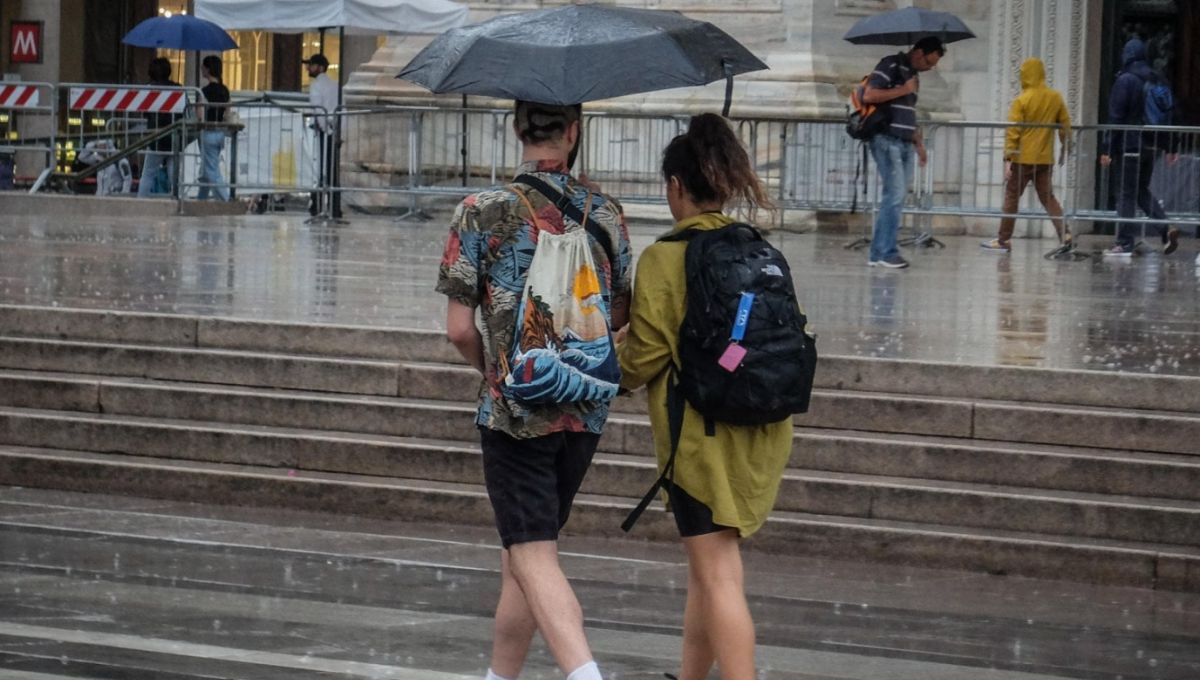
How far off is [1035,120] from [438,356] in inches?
411

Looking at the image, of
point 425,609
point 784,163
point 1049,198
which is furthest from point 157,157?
point 425,609

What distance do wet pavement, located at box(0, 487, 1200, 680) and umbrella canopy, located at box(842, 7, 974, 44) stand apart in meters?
10.9

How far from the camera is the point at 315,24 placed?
22172 mm

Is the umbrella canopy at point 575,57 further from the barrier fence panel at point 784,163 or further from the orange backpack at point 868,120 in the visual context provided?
the barrier fence panel at point 784,163

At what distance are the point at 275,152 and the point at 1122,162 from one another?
376 inches

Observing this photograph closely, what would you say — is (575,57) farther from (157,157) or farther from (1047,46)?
(157,157)

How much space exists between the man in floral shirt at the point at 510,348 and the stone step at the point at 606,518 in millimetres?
3267

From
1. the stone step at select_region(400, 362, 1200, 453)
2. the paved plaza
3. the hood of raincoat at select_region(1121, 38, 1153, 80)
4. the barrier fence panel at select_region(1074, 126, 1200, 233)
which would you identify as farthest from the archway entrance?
the stone step at select_region(400, 362, 1200, 453)

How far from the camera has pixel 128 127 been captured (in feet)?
78.5

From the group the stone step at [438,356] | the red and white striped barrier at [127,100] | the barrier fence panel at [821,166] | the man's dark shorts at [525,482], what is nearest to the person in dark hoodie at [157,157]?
the red and white striped barrier at [127,100]

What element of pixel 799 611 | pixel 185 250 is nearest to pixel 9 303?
pixel 185 250

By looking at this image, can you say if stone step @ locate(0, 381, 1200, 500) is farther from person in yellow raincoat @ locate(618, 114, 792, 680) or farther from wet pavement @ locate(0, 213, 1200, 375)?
person in yellow raincoat @ locate(618, 114, 792, 680)

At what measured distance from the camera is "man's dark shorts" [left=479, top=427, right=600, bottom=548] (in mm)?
5492

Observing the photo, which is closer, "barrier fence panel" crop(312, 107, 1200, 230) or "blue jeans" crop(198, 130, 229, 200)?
"barrier fence panel" crop(312, 107, 1200, 230)
